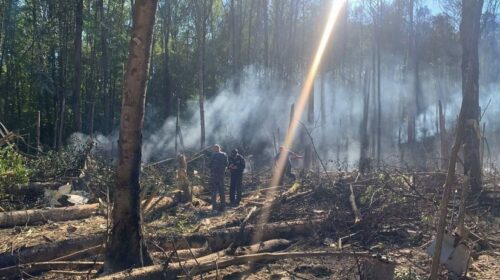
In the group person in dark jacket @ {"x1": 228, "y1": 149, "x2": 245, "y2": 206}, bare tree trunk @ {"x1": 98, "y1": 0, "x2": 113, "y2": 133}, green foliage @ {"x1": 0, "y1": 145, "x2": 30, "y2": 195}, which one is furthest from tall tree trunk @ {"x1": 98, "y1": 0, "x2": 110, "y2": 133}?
person in dark jacket @ {"x1": 228, "y1": 149, "x2": 245, "y2": 206}

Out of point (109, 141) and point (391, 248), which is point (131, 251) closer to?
point (391, 248)

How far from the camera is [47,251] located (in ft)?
19.3

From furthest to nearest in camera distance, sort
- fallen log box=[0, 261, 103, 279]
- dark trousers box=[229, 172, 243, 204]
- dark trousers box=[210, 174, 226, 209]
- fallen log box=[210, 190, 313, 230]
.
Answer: dark trousers box=[229, 172, 243, 204], dark trousers box=[210, 174, 226, 209], fallen log box=[210, 190, 313, 230], fallen log box=[0, 261, 103, 279]

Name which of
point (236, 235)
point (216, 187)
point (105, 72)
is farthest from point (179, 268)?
point (105, 72)

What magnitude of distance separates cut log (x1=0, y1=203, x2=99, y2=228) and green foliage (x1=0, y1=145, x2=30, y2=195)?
115cm

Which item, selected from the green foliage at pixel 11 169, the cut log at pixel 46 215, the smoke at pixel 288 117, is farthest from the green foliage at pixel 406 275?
the smoke at pixel 288 117

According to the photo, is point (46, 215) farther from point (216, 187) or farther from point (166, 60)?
point (166, 60)

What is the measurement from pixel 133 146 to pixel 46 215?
4825 mm

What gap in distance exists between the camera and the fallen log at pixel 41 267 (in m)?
5.34

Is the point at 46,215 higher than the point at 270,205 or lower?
lower

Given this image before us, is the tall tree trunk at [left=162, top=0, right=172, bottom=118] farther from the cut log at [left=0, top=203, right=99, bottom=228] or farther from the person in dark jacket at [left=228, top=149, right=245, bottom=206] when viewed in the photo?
the cut log at [left=0, top=203, right=99, bottom=228]

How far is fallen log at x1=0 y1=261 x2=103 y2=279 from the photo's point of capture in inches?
210

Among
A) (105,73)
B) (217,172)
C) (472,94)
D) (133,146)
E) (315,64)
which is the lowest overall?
(217,172)

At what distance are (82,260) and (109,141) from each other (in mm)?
18466
